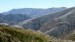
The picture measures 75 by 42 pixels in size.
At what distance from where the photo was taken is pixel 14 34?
17.3 meters

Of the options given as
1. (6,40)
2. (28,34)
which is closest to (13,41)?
(6,40)

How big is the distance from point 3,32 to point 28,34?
2.53 meters

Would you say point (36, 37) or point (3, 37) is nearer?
point (3, 37)

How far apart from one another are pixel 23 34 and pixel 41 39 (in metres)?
1.80

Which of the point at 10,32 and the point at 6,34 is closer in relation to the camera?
the point at 6,34

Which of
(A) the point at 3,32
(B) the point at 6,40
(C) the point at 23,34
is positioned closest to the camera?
(B) the point at 6,40

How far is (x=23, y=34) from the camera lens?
17.8 m

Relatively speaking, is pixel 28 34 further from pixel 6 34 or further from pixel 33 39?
pixel 6 34

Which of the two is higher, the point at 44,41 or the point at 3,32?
the point at 3,32

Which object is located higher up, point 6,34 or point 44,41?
point 6,34

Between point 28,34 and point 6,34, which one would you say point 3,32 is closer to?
point 6,34

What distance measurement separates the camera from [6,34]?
16.2 meters

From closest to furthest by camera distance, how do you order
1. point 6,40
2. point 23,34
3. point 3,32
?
point 6,40 → point 3,32 → point 23,34

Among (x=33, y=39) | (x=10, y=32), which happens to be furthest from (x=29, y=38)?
(x=10, y=32)
